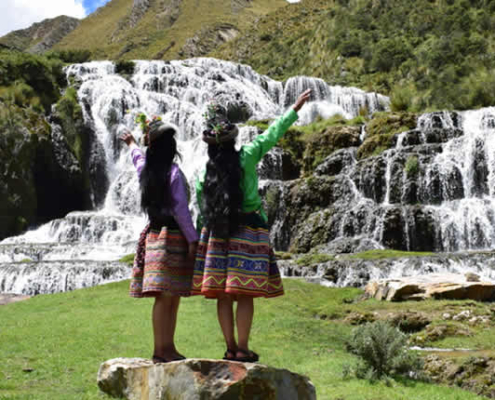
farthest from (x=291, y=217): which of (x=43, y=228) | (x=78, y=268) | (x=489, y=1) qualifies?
(x=489, y=1)

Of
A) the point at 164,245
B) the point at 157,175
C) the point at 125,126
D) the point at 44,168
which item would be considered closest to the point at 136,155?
the point at 157,175

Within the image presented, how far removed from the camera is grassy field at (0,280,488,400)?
6.86 m

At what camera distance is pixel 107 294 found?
16.1 m

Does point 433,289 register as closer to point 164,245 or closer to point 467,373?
point 467,373

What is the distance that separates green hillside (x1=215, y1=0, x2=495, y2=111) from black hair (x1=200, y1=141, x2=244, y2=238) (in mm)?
37151

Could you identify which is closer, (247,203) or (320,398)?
(247,203)

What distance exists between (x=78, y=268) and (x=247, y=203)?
56.7ft

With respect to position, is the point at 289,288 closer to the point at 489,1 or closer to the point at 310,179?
the point at 310,179

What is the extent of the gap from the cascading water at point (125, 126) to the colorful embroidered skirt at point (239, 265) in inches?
615

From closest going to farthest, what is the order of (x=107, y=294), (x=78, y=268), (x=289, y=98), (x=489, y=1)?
(x=107, y=294), (x=78, y=268), (x=289, y=98), (x=489, y=1)

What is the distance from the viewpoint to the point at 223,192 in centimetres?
512

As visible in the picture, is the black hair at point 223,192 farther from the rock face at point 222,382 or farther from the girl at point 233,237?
the rock face at point 222,382

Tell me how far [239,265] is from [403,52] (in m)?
57.1

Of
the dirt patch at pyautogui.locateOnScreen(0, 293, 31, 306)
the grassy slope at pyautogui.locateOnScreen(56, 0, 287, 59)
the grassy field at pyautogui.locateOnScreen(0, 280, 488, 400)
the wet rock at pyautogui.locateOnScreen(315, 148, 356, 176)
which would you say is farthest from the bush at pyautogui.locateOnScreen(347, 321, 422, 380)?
the grassy slope at pyautogui.locateOnScreen(56, 0, 287, 59)
